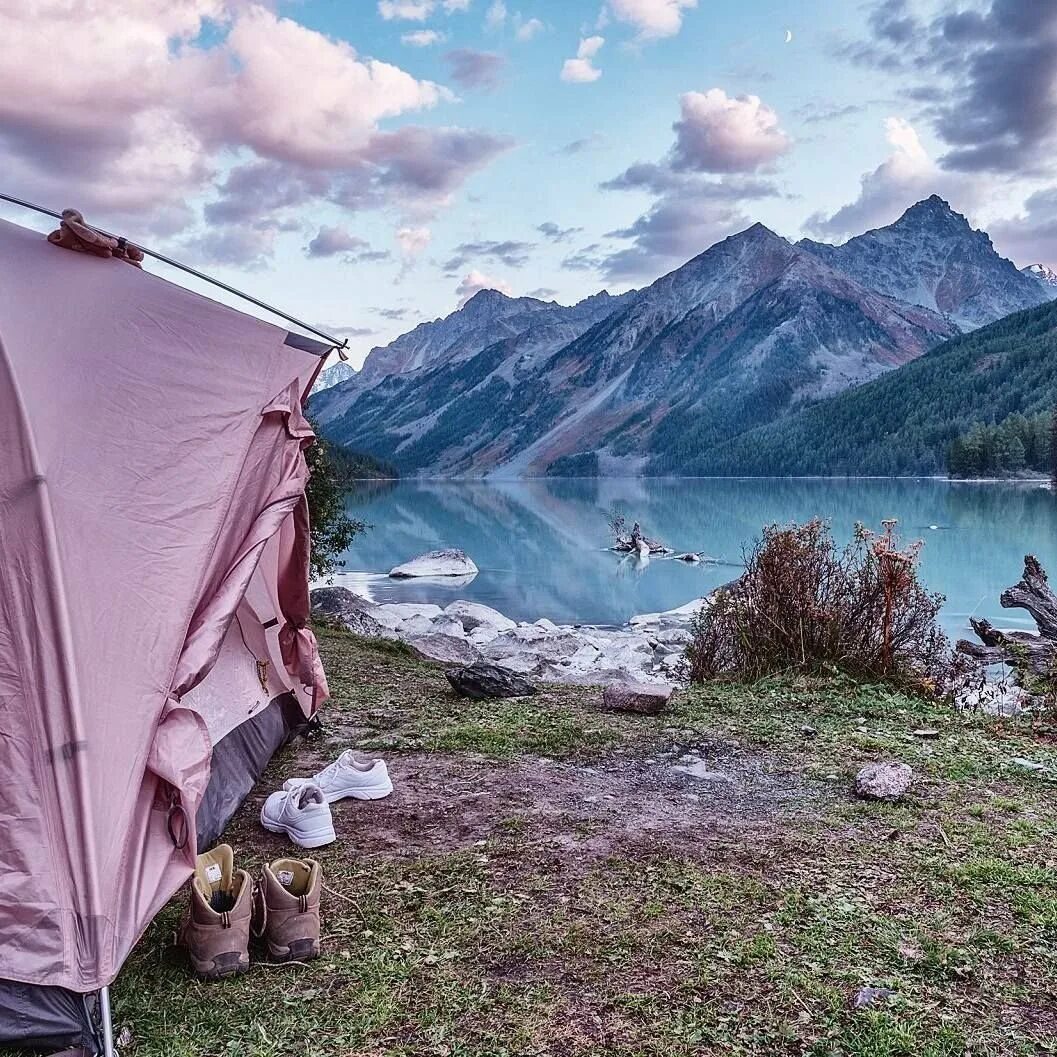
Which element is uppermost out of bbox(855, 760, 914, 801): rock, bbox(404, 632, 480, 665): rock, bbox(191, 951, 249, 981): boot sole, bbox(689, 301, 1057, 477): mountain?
bbox(689, 301, 1057, 477): mountain

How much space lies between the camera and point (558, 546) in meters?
43.8

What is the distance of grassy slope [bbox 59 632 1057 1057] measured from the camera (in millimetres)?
3207

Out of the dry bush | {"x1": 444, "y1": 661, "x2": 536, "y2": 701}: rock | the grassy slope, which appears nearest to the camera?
the grassy slope

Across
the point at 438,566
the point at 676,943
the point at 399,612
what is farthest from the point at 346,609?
the point at 676,943

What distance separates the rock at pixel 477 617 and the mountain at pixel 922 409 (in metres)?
97.1

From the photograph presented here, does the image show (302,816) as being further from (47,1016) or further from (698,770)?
(698,770)

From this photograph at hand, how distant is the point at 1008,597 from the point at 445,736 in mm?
8482

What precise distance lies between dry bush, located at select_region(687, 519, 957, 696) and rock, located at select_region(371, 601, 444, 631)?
11112mm

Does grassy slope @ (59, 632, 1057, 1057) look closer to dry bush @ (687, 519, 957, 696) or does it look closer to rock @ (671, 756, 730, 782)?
rock @ (671, 756, 730, 782)

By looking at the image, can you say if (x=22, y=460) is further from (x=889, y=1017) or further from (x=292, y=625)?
(x=889, y=1017)

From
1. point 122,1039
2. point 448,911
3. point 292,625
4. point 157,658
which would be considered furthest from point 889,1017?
point 292,625

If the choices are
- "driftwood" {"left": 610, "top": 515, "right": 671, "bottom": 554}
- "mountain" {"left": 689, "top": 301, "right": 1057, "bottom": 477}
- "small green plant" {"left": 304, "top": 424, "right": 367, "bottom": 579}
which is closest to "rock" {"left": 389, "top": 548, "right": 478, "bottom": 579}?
"driftwood" {"left": 610, "top": 515, "right": 671, "bottom": 554}

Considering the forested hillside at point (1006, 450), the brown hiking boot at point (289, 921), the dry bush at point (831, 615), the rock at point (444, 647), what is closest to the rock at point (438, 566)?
the rock at point (444, 647)

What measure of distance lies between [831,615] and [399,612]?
52.2ft
